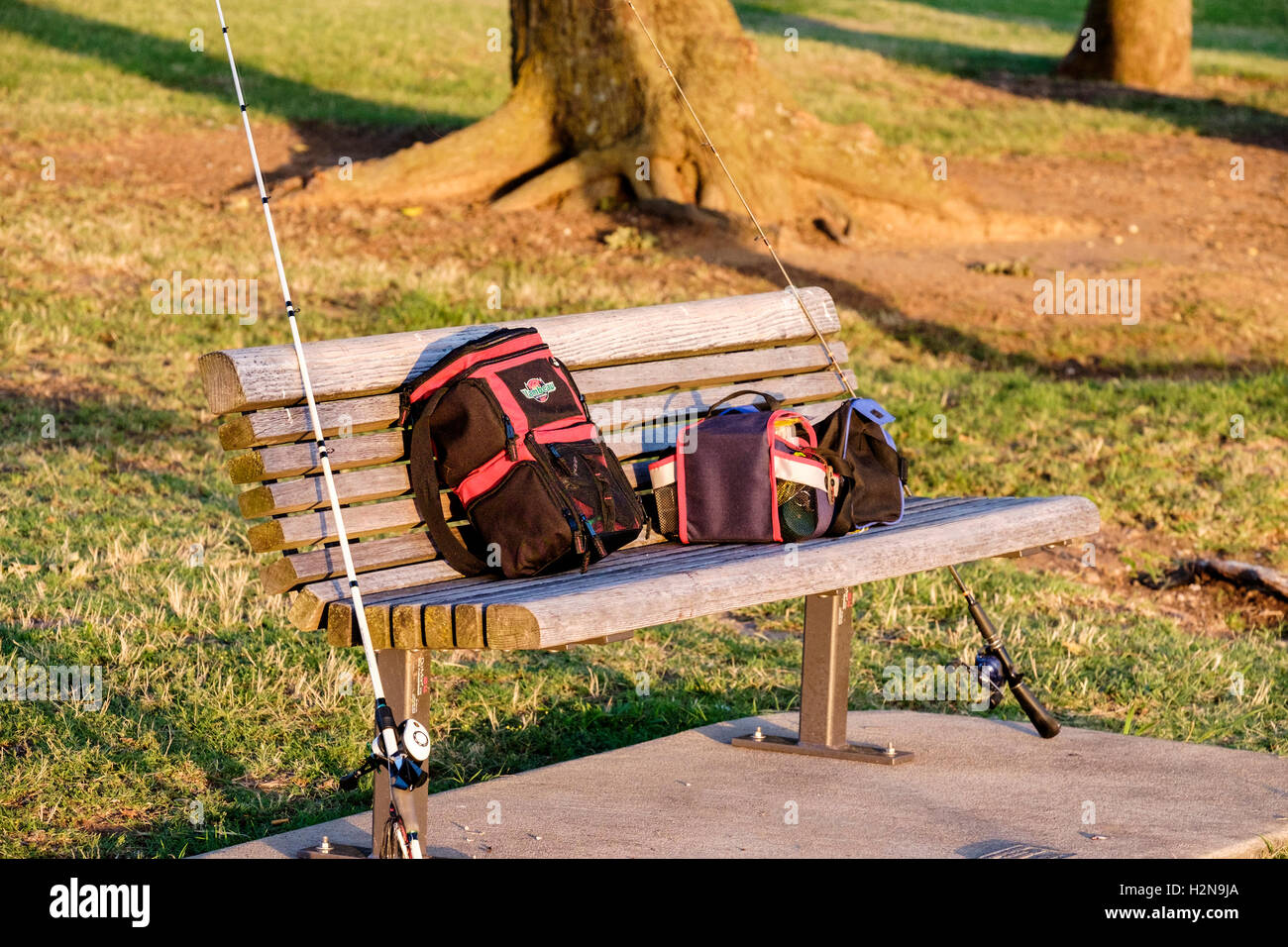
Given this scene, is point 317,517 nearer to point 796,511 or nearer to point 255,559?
point 796,511

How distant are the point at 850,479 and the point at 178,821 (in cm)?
195

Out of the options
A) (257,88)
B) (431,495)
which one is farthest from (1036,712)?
(257,88)

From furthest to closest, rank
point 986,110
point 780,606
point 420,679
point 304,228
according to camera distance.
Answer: point 986,110 → point 304,228 → point 780,606 → point 420,679

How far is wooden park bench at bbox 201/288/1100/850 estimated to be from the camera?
3.42 meters

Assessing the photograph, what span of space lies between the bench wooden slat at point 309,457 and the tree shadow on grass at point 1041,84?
16.0m

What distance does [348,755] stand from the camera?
4.43 meters

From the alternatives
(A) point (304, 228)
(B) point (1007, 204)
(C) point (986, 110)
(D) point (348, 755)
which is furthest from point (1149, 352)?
(C) point (986, 110)

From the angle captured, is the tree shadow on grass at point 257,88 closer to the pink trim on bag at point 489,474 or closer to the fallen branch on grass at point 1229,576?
the fallen branch on grass at point 1229,576

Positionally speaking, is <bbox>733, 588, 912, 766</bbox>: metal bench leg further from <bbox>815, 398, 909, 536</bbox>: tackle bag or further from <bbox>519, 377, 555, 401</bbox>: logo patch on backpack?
<bbox>519, 377, 555, 401</bbox>: logo patch on backpack

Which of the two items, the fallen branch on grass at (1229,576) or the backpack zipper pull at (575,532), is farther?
the fallen branch on grass at (1229,576)

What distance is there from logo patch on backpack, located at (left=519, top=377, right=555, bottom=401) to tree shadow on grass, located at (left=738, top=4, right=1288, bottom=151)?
15.8 m

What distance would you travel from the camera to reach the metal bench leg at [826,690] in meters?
4.48

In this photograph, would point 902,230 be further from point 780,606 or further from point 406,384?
point 406,384

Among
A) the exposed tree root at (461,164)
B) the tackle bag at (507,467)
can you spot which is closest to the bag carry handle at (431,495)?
the tackle bag at (507,467)
